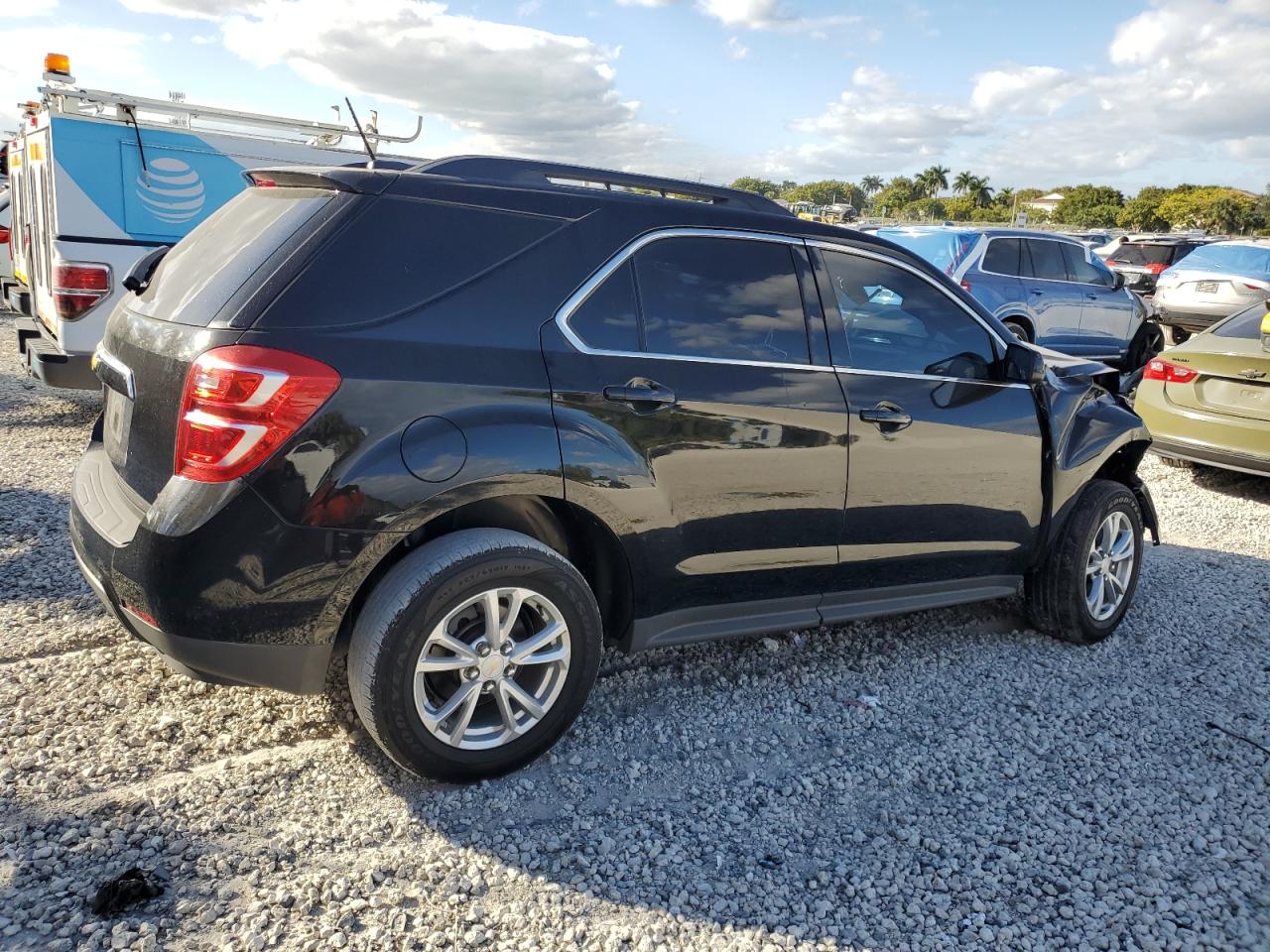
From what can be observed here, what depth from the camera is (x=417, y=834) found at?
111 inches

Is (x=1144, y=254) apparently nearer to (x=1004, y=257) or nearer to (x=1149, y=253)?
(x=1149, y=253)

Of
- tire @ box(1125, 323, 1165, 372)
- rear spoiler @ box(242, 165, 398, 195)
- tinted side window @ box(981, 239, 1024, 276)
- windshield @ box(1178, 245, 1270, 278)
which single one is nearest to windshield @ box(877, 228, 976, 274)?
tinted side window @ box(981, 239, 1024, 276)

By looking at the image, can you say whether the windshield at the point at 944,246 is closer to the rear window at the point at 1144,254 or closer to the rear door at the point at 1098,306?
the rear door at the point at 1098,306

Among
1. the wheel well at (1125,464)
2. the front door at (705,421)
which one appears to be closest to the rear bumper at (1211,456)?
the wheel well at (1125,464)

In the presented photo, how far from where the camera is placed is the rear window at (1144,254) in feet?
69.1

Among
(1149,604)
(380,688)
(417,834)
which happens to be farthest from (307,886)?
(1149,604)

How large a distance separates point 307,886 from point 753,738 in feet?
5.32

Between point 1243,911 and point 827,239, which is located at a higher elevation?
point 827,239

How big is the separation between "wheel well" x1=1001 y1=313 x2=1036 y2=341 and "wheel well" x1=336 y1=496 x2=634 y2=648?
343 inches

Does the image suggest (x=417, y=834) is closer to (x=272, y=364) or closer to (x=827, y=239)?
(x=272, y=364)

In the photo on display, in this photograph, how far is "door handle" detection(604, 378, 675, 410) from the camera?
3.10 m

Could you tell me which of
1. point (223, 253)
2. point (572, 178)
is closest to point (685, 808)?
point (572, 178)

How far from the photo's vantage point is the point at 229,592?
104 inches

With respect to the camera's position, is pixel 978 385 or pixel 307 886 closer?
pixel 307 886
